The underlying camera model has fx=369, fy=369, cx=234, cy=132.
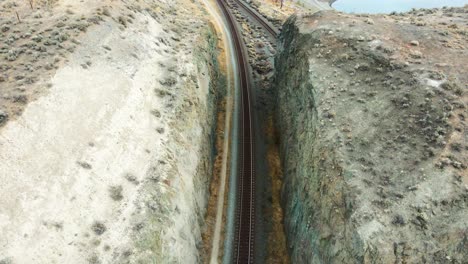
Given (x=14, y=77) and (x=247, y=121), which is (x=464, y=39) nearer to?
(x=247, y=121)

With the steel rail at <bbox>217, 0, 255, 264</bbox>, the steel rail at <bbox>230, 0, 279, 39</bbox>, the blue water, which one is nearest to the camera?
the steel rail at <bbox>217, 0, 255, 264</bbox>

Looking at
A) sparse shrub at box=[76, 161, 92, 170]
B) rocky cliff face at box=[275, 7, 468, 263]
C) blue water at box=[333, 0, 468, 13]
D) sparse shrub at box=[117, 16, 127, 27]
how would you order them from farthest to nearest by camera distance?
blue water at box=[333, 0, 468, 13] < sparse shrub at box=[117, 16, 127, 27] < sparse shrub at box=[76, 161, 92, 170] < rocky cliff face at box=[275, 7, 468, 263]

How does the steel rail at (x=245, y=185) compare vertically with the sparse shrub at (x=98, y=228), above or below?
below

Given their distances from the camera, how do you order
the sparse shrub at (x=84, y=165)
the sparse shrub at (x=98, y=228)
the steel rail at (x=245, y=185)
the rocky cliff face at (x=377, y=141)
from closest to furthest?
1. the rocky cliff face at (x=377, y=141)
2. the sparse shrub at (x=98, y=228)
3. the sparse shrub at (x=84, y=165)
4. the steel rail at (x=245, y=185)

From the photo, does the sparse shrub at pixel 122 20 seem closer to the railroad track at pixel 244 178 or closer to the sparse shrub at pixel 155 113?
the sparse shrub at pixel 155 113

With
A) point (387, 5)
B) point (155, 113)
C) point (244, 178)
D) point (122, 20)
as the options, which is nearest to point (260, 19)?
point (122, 20)

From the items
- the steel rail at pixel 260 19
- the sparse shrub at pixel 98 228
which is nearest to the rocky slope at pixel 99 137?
the sparse shrub at pixel 98 228

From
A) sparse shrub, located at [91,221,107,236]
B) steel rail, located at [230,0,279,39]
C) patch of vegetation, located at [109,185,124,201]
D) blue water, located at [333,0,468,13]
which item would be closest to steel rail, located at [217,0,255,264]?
patch of vegetation, located at [109,185,124,201]

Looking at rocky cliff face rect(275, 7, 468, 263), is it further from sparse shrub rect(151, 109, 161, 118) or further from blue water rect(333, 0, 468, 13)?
blue water rect(333, 0, 468, 13)
